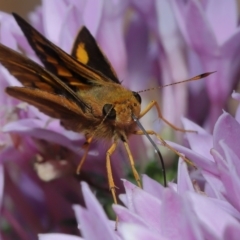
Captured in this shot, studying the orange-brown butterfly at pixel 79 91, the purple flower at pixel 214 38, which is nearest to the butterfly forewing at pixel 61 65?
the orange-brown butterfly at pixel 79 91

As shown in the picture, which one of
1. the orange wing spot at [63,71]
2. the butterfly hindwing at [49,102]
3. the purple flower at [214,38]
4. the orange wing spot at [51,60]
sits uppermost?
the purple flower at [214,38]

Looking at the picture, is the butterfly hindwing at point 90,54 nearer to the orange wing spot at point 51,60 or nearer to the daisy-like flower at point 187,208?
the orange wing spot at point 51,60

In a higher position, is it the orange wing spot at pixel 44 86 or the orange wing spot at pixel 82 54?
the orange wing spot at pixel 82 54

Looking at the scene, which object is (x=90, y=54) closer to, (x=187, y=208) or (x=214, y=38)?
(x=214, y=38)

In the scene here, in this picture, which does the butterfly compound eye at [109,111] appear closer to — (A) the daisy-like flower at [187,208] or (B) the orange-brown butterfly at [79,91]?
(B) the orange-brown butterfly at [79,91]

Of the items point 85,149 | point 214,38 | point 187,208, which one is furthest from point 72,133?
point 187,208

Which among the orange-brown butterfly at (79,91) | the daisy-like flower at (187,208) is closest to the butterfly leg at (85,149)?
the orange-brown butterfly at (79,91)

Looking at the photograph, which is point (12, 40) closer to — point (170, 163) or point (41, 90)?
point (41, 90)

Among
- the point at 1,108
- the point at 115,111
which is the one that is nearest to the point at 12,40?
the point at 1,108

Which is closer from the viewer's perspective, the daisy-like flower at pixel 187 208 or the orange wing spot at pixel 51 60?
the daisy-like flower at pixel 187 208
